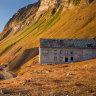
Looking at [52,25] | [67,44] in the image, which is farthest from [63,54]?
[52,25]

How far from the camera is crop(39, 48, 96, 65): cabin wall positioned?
39594 millimetres

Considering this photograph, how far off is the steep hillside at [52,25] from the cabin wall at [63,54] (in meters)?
20.1

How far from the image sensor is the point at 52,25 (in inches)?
4181

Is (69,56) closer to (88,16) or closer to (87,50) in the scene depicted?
(87,50)

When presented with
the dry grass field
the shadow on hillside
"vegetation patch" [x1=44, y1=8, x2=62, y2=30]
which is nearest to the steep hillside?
"vegetation patch" [x1=44, y1=8, x2=62, y2=30]

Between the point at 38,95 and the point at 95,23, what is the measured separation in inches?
2599

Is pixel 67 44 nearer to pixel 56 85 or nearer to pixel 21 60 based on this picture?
pixel 56 85

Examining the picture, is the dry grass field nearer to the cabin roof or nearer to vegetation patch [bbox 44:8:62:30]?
the cabin roof

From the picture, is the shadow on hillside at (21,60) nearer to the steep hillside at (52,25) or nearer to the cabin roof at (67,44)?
the steep hillside at (52,25)

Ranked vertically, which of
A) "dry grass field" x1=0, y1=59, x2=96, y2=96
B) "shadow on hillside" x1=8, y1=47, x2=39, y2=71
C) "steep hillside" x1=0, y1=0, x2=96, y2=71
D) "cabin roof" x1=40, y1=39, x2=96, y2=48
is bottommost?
"dry grass field" x1=0, y1=59, x2=96, y2=96

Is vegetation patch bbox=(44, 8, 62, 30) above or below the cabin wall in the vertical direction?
above

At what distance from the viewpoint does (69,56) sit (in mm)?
39938

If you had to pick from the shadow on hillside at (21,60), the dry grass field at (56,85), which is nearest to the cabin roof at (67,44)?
the dry grass field at (56,85)

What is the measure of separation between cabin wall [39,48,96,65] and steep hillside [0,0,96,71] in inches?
793
